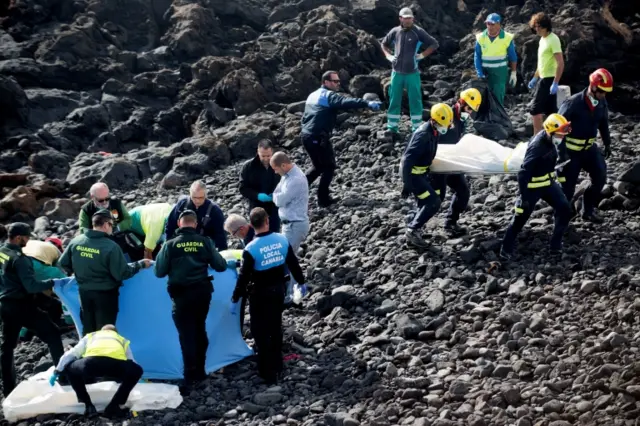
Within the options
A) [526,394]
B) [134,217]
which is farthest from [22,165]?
[526,394]

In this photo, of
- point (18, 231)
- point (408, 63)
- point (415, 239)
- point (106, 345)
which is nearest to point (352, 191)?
point (408, 63)

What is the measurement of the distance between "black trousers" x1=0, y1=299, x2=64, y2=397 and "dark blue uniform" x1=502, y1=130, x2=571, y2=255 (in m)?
5.57

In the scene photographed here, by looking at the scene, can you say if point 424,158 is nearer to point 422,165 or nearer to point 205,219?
point 422,165

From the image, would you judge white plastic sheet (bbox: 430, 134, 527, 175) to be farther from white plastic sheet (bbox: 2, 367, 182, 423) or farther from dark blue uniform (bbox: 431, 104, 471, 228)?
white plastic sheet (bbox: 2, 367, 182, 423)

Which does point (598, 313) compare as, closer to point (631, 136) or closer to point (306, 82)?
point (631, 136)

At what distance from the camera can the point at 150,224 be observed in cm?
1142

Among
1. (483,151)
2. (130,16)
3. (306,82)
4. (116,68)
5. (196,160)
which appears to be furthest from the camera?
(130,16)

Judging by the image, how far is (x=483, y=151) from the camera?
484 inches

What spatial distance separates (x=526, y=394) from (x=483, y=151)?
4126mm

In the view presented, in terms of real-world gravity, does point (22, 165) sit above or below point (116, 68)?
below

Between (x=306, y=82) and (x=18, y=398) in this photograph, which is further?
(x=306, y=82)

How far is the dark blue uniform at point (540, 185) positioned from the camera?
36.7 feet

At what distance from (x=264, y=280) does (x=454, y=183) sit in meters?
3.73

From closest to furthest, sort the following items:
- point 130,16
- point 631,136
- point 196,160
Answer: point 631,136 → point 196,160 → point 130,16
